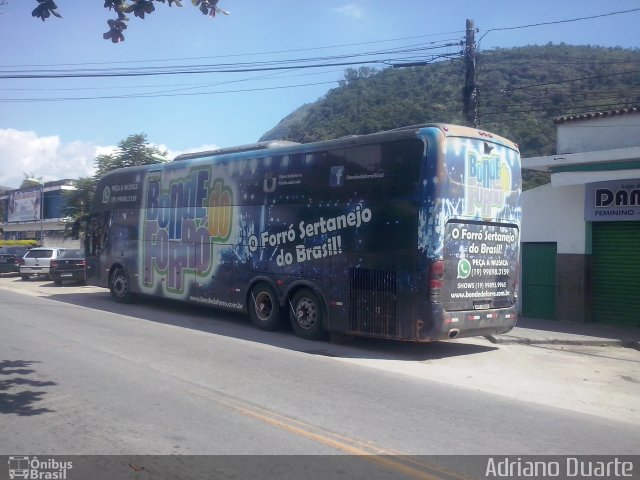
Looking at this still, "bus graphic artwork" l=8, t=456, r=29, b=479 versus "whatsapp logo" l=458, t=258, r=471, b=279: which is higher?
"whatsapp logo" l=458, t=258, r=471, b=279

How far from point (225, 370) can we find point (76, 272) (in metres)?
17.1

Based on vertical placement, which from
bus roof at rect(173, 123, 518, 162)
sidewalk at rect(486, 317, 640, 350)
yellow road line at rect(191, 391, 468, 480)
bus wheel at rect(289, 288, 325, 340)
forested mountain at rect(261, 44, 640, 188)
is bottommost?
yellow road line at rect(191, 391, 468, 480)

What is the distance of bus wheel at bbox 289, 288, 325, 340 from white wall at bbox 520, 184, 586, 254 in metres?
7.36

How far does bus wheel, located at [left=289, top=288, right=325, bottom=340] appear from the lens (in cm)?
1175

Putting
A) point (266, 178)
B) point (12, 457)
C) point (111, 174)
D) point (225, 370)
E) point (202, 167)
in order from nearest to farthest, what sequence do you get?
point (12, 457)
point (225, 370)
point (266, 178)
point (202, 167)
point (111, 174)

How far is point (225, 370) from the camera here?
350 inches

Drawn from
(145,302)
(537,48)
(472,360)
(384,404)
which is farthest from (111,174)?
(537,48)

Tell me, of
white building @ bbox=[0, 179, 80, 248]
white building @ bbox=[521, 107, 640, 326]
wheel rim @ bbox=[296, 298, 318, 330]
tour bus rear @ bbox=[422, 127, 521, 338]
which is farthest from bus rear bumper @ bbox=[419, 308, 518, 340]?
white building @ bbox=[0, 179, 80, 248]

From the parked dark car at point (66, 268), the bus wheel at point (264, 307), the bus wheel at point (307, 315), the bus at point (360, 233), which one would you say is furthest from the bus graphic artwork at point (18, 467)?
the parked dark car at point (66, 268)

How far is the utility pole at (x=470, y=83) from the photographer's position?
1688cm

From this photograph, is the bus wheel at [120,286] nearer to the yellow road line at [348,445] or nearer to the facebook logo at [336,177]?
the facebook logo at [336,177]

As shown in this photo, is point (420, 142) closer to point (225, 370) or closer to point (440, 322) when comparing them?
point (440, 322)

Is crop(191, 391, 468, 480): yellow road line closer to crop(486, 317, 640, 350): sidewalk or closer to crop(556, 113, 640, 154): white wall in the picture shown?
crop(486, 317, 640, 350): sidewalk

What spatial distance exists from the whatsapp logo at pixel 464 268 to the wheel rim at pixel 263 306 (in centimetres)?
432
